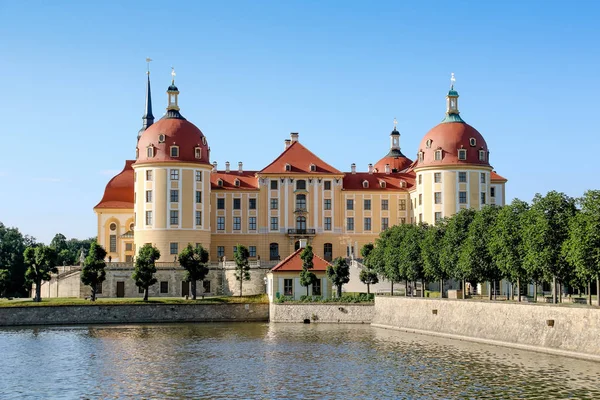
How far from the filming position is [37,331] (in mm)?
60000

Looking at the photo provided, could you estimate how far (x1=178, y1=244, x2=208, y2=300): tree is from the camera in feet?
241

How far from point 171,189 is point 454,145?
26214mm

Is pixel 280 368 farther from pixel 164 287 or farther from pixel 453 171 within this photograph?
pixel 453 171

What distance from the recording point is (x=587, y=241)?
42844mm

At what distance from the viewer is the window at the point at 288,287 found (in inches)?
2736

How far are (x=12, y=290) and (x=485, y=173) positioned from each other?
156ft

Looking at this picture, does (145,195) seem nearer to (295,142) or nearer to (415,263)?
(295,142)

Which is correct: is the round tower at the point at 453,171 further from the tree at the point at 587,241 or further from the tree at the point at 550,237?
the tree at the point at 587,241

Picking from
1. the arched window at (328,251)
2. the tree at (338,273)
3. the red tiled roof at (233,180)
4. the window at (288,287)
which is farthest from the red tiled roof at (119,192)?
the tree at (338,273)

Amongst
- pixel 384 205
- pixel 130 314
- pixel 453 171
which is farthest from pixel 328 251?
pixel 130 314

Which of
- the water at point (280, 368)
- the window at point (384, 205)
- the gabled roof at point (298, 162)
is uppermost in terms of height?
the gabled roof at point (298, 162)

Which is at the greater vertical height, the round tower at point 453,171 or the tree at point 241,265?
the round tower at point 453,171

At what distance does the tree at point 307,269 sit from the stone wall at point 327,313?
8.46ft

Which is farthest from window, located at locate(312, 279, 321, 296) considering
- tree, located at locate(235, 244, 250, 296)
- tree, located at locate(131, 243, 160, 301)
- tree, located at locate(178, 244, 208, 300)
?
tree, located at locate(131, 243, 160, 301)
